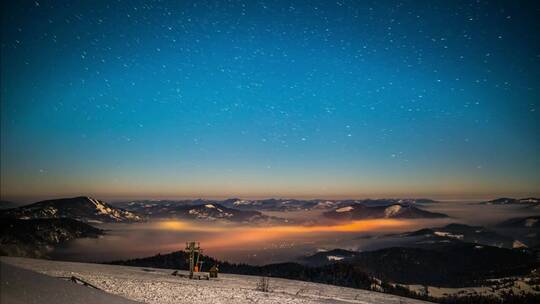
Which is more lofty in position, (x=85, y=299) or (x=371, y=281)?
(x=85, y=299)

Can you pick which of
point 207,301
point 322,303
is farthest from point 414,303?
point 207,301

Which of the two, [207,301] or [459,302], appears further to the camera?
[459,302]

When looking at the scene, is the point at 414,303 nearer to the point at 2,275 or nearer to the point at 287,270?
→ the point at 2,275

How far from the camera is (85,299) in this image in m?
10.6

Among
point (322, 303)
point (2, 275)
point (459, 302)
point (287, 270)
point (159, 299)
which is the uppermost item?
point (2, 275)

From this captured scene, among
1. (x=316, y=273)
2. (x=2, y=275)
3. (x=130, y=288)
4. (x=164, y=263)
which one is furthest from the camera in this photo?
(x=316, y=273)

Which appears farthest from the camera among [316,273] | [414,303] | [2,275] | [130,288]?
[316,273]

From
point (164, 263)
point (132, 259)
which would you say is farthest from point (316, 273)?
point (132, 259)

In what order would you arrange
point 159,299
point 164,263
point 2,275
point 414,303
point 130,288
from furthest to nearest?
point 164,263, point 414,303, point 130,288, point 159,299, point 2,275

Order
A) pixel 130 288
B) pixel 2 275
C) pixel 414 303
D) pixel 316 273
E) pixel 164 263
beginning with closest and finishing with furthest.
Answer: pixel 2 275, pixel 130 288, pixel 414 303, pixel 164 263, pixel 316 273

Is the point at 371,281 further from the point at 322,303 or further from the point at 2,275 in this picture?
the point at 2,275

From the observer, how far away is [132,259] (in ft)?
587

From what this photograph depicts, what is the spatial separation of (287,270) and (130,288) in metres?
175

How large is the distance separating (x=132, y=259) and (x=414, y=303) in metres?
161
